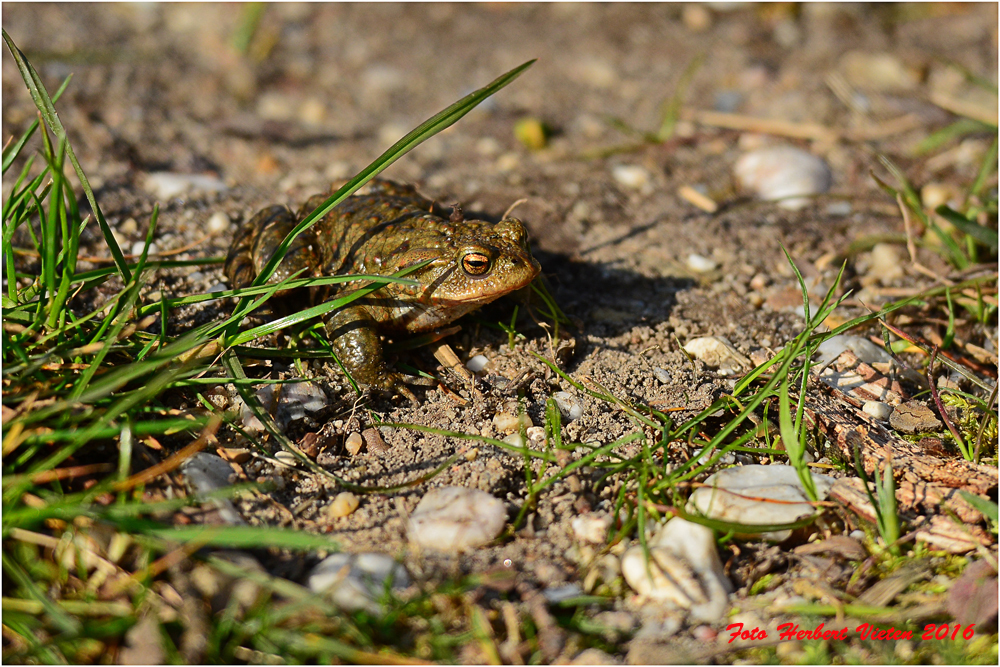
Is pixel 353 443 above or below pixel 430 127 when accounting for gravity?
below

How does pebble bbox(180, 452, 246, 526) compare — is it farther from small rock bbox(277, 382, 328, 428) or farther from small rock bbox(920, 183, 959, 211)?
small rock bbox(920, 183, 959, 211)

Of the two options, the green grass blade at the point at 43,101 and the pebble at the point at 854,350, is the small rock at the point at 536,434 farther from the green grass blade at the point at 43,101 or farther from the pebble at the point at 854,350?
the green grass blade at the point at 43,101

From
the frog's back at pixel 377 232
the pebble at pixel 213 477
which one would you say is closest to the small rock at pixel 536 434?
the frog's back at pixel 377 232

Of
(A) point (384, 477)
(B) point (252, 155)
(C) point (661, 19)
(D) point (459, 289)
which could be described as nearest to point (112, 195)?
(B) point (252, 155)

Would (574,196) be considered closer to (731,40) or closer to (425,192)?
(425,192)

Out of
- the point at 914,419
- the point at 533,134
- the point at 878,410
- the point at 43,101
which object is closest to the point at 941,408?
the point at 914,419

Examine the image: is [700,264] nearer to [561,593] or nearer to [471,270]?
[471,270]
